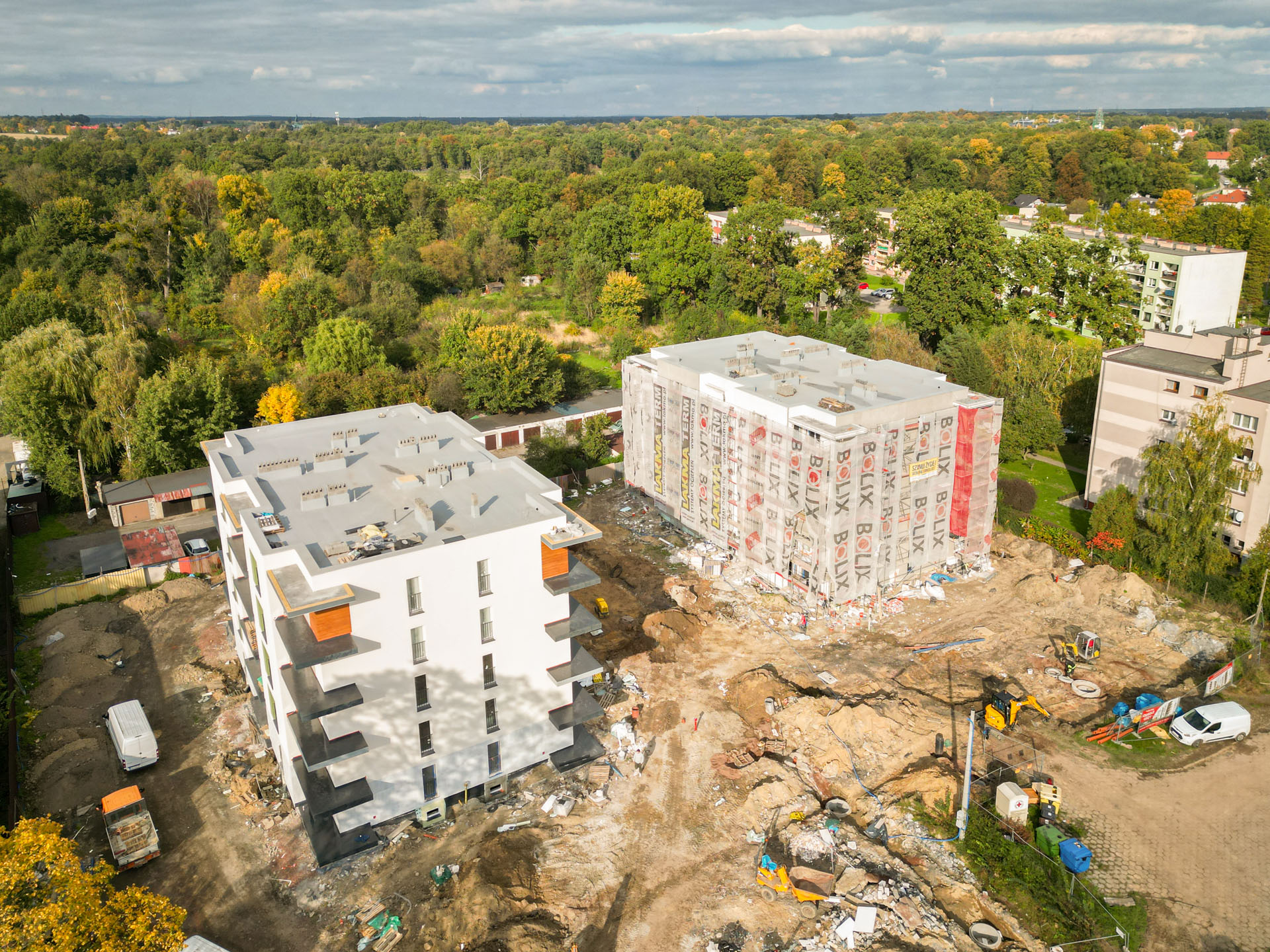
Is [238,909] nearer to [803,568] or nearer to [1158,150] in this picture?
[803,568]

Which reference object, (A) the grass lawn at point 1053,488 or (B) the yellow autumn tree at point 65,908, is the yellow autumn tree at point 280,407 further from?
(A) the grass lawn at point 1053,488

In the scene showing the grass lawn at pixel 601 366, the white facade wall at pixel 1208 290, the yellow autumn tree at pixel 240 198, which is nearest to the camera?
the grass lawn at pixel 601 366

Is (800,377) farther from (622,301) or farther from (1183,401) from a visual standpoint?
(622,301)

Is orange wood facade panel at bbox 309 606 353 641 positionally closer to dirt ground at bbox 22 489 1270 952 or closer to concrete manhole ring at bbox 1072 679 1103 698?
dirt ground at bbox 22 489 1270 952

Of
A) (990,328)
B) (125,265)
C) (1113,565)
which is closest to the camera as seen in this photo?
(1113,565)

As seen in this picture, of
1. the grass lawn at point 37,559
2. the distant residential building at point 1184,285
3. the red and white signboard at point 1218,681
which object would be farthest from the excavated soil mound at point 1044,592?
the grass lawn at point 37,559

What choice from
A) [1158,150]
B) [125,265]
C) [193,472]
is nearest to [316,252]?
[125,265]
